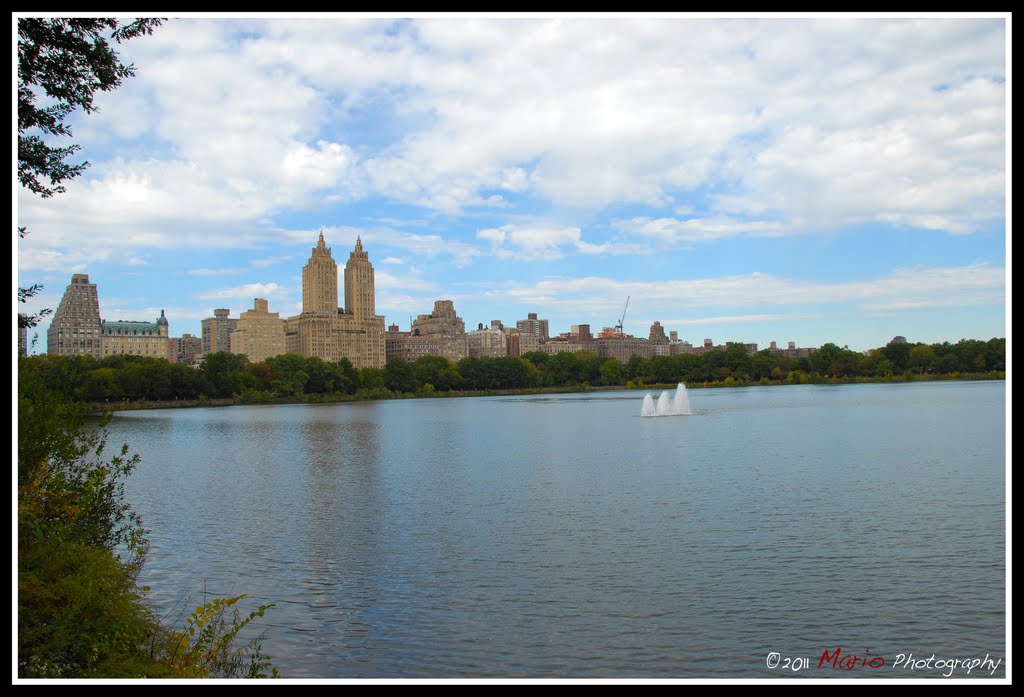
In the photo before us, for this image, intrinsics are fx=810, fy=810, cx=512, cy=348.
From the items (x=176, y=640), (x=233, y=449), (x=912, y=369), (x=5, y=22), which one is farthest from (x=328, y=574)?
(x=912, y=369)

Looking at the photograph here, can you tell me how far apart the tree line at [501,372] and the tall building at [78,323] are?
32148 mm

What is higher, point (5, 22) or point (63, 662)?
point (5, 22)

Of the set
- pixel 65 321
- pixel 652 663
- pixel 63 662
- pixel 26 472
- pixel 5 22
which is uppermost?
pixel 65 321

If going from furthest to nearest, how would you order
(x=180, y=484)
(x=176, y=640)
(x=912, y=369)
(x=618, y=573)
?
(x=912, y=369) < (x=180, y=484) < (x=618, y=573) < (x=176, y=640)

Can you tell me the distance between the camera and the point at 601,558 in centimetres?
1670

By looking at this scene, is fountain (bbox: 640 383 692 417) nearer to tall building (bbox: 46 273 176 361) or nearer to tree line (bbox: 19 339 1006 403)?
tree line (bbox: 19 339 1006 403)

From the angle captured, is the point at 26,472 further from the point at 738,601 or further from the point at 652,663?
the point at 738,601

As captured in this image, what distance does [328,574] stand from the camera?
53.2 ft

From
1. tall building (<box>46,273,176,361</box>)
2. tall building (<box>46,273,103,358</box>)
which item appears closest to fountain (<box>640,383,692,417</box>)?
tall building (<box>46,273,176,361</box>)

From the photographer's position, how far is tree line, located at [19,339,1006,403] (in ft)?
373

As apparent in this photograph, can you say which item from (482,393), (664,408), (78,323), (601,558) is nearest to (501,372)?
(482,393)

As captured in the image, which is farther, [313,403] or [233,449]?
[313,403]

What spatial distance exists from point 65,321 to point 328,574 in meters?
165

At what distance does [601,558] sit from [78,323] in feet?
567
